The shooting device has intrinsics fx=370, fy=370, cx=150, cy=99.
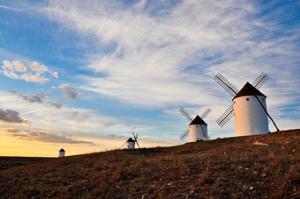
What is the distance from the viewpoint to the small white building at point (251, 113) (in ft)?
157

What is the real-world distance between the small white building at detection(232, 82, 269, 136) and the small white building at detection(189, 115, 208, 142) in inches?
731

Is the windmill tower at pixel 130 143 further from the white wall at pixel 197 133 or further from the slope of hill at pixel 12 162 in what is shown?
the slope of hill at pixel 12 162

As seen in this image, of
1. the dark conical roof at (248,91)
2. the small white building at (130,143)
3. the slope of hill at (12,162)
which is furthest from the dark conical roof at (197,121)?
the slope of hill at (12,162)

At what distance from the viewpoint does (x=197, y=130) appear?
224 feet

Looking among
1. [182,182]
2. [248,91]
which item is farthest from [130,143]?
[182,182]

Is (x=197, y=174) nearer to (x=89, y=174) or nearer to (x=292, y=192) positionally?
(x=292, y=192)

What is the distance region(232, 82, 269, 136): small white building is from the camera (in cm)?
4781

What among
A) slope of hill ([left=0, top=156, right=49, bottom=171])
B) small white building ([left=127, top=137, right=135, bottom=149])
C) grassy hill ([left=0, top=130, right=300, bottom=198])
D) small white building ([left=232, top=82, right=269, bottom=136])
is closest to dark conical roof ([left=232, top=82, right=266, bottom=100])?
small white building ([left=232, top=82, right=269, bottom=136])

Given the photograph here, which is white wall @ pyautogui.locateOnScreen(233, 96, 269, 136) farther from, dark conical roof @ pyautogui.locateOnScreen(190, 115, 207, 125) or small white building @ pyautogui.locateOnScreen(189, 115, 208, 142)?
dark conical roof @ pyautogui.locateOnScreen(190, 115, 207, 125)

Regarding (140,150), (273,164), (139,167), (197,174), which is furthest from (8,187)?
(140,150)

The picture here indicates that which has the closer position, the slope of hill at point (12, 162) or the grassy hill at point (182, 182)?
the grassy hill at point (182, 182)

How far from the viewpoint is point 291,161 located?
48.7 ft

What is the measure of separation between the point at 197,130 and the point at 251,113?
69.5 ft

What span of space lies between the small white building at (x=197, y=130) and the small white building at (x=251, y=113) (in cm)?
1857
